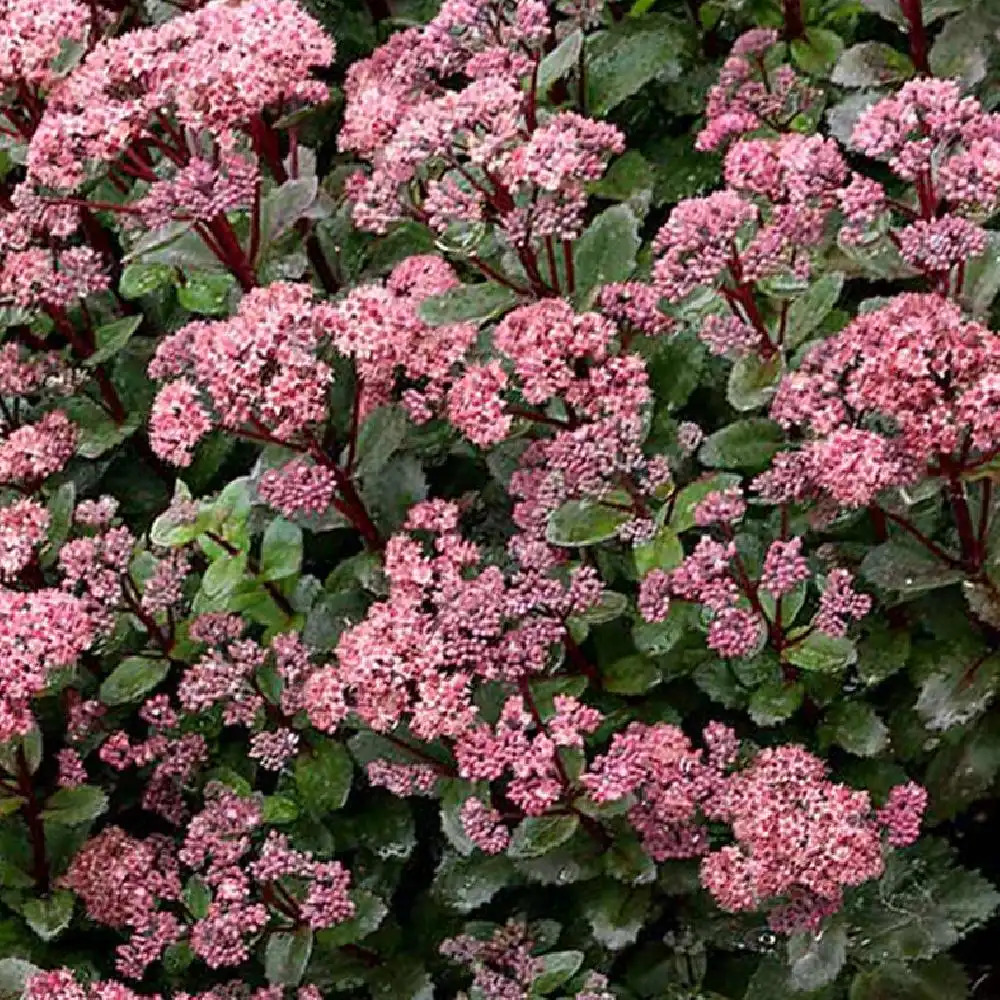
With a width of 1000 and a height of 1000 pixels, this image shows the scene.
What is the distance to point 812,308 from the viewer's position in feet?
7.68

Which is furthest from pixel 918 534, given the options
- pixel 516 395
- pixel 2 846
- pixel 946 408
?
pixel 2 846

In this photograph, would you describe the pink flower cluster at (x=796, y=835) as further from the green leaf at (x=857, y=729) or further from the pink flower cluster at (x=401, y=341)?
the pink flower cluster at (x=401, y=341)

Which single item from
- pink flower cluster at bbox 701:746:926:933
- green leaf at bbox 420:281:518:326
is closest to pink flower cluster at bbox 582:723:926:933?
pink flower cluster at bbox 701:746:926:933

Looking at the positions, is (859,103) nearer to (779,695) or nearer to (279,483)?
(779,695)

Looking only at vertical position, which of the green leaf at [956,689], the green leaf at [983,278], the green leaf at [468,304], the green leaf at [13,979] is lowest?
the green leaf at [13,979]

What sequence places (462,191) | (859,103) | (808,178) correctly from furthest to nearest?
(859,103)
(462,191)
(808,178)

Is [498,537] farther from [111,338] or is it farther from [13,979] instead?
[13,979]

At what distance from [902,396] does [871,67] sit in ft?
2.93

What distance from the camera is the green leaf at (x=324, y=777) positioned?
2447 mm

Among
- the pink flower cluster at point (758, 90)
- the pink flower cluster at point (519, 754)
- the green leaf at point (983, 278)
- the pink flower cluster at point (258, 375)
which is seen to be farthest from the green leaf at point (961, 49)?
the pink flower cluster at point (519, 754)

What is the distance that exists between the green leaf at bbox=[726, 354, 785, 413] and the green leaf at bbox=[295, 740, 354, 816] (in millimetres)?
813

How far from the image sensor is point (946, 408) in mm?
1998

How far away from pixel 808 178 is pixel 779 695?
74cm

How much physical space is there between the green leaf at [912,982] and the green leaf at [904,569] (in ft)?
1.91
